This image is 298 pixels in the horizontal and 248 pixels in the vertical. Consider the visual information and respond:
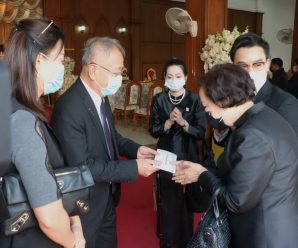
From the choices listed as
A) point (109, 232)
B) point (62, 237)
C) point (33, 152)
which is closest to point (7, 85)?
point (33, 152)

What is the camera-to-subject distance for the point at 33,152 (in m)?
0.97

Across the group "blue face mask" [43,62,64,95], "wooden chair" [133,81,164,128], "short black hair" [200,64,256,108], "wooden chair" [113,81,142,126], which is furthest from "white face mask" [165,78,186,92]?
"wooden chair" [113,81,142,126]

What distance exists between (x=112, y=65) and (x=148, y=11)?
9.21m

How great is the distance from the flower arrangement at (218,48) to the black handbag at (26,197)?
9.08 ft

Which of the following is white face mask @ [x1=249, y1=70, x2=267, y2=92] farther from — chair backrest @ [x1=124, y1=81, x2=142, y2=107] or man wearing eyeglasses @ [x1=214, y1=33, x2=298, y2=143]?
chair backrest @ [x1=124, y1=81, x2=142, y2=107]

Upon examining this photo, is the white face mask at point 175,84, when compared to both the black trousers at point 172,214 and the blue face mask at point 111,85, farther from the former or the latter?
the blue face mask at point 111,85

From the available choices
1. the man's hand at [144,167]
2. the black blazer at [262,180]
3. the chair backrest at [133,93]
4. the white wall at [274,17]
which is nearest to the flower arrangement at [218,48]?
the man's hand at [144,167]

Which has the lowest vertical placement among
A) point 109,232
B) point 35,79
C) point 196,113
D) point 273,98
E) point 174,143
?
point 109,232

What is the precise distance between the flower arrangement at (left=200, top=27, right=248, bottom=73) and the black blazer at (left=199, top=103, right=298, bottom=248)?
2.44 meters

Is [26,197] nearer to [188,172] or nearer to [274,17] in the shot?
[188,172]

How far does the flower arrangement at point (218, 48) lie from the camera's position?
146 inches

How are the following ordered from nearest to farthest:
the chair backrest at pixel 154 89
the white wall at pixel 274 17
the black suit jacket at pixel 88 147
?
the black suit jacket at pixel 88 147
the chair backrest at pixel 154 89
the white wall at pixel 274 17

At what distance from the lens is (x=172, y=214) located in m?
2.53

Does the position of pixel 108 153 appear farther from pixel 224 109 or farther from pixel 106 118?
pixel 224 109
